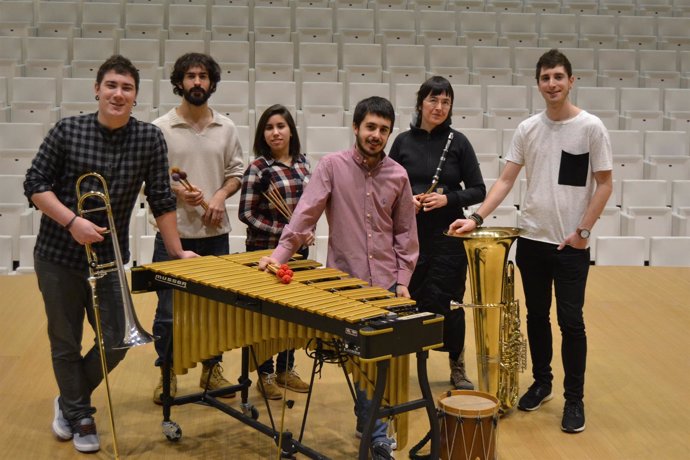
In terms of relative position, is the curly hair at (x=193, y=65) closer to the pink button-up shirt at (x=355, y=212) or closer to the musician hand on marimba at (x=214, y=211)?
the musician hand on marimba at (x=214, y=211)

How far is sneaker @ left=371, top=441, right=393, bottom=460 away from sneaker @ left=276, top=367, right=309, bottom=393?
0.85 meters

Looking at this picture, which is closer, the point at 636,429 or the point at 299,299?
the point at 299,299

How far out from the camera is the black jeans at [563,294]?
339 centimetres

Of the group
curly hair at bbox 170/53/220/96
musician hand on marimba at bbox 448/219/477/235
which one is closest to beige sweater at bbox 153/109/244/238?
curly hair at bbox 170/53/220/96

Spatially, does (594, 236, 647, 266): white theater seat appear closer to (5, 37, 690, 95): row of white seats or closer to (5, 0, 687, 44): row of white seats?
(5, 37, 690, 95): row of white seats

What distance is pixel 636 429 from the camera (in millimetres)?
3412

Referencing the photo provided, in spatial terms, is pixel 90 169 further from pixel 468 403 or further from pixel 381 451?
pixel 468 403

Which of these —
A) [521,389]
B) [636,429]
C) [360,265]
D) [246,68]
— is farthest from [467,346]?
[246,68]

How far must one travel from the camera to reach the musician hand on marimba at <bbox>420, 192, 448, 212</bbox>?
351 cm

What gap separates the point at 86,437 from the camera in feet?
10.4

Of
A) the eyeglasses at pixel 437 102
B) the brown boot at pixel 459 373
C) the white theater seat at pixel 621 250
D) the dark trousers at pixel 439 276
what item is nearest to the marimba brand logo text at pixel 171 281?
the dark trousers at pixel 439 276

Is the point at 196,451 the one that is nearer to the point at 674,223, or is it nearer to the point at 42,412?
the point at 42,412

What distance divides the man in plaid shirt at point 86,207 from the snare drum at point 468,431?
3.74ft

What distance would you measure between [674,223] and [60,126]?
4830 mm
